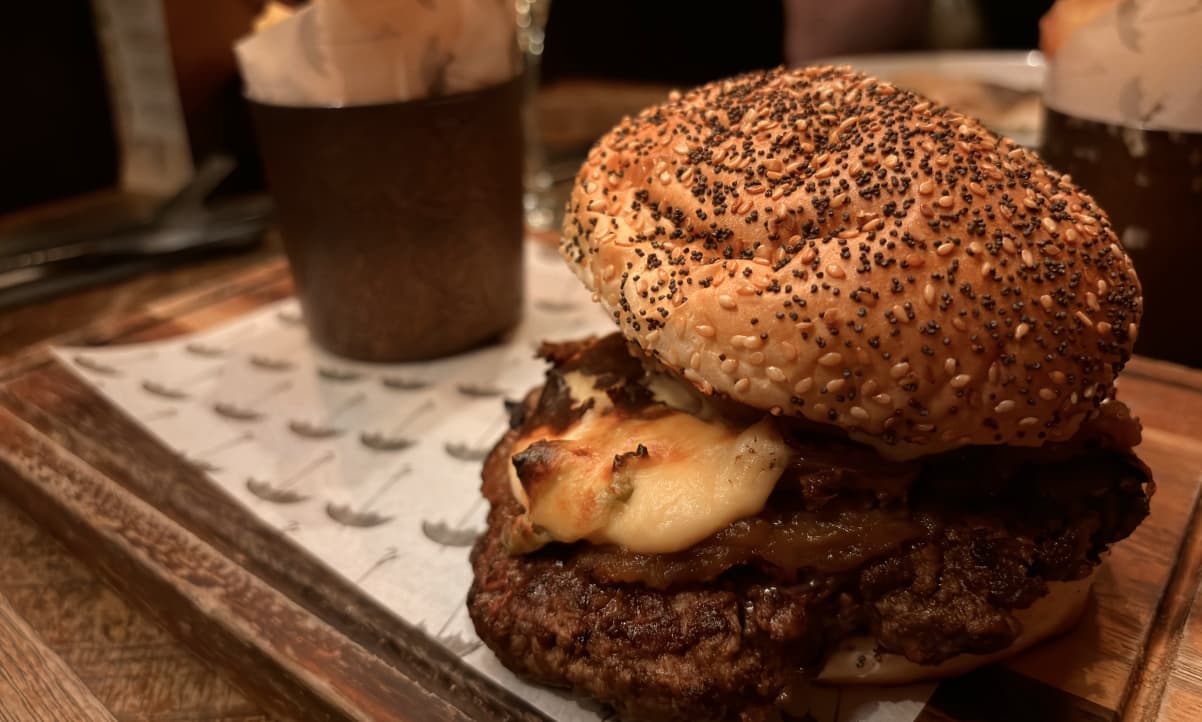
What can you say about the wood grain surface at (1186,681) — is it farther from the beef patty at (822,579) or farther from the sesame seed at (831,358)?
the sesame seed at (831,358)

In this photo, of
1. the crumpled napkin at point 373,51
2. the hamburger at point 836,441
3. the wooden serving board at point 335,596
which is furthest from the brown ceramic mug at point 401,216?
the hamburger at point 836,441

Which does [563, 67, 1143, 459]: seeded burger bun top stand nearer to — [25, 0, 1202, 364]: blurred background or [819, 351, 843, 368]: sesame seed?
[819, 351, 843, 368]: sesame seed

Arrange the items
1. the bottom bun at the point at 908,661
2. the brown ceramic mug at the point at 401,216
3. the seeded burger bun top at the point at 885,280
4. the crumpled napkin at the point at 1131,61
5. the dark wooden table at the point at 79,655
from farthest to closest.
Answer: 1. the brown ceramic mug at the point at 401,216
2. the crumpled napkin at the point at 1131,61
3. the dark wooden table at the point at 79,655
4. the bottom bun at the point at 908,661
5. the seeded burger bun top at the point at 885,280

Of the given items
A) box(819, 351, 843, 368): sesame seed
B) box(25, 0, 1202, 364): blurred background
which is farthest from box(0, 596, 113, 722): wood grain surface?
box(25, 0, 1202, 364): blurred background

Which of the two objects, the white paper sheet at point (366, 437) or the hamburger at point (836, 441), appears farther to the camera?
the white paper sheet at point (366, 437)

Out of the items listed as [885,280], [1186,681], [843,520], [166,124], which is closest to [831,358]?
[885,280]

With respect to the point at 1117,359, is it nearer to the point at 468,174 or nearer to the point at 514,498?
the point at 514,498

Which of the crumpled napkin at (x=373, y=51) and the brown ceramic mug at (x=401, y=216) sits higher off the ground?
the crumpled napkin at (x=373, y=51)
